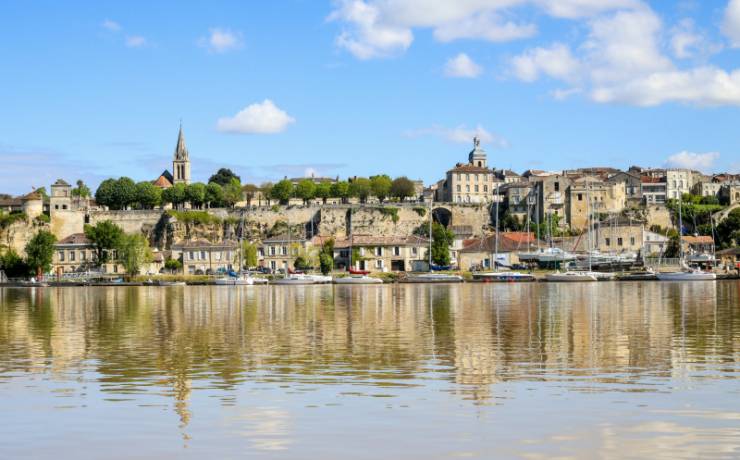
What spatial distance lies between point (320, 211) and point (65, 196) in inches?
960

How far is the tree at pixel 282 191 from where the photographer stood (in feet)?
304

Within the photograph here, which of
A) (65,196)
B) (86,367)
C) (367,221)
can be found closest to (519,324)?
(86,367)

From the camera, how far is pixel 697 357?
1748 centimetres

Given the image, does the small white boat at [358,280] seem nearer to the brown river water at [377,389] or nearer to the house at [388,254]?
the house at [388,254]

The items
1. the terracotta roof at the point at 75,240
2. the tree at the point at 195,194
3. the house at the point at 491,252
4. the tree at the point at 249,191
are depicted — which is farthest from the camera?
the tree at the point at 249,191

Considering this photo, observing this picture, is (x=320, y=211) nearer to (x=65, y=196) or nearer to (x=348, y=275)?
(x=348, y=275)

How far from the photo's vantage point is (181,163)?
115000mm

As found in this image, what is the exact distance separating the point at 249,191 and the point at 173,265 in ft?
100

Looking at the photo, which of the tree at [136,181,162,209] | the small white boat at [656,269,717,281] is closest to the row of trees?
the tree at [136,181,162,209]

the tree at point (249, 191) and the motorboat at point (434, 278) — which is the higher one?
the tree at point (249, 191)

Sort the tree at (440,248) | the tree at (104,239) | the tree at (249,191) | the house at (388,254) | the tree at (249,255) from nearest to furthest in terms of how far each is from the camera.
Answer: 1. the tree at (440,248)
2. the house at (388,254)
3. the tree at (249,255)
4. the tree at (104,239)
5. the tree at (249,191)

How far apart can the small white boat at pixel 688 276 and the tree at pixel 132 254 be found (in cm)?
3784

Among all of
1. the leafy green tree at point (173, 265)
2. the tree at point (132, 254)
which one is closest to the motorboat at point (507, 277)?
the leafy green tree at point (173, 265)

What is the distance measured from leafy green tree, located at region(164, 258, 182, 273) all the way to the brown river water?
4805 centimetres
